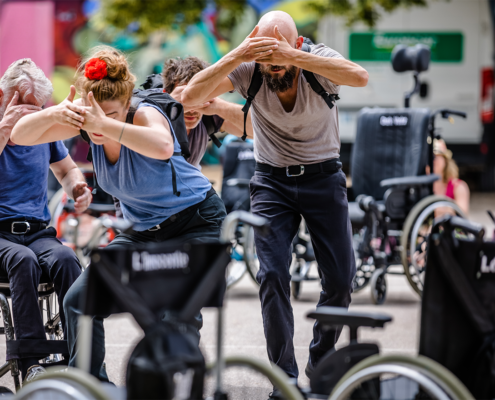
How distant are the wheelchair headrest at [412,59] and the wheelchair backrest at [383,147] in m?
0.45

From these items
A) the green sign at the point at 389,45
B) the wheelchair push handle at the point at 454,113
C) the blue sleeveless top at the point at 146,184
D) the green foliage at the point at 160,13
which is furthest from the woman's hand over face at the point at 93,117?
the green foliage at the point at 160,13

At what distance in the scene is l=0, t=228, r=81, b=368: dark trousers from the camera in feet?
11.1

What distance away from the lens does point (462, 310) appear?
246 centimetres

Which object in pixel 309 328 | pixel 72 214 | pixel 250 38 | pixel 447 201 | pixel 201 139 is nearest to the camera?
pixel 250 38

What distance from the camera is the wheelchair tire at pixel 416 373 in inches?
84.6

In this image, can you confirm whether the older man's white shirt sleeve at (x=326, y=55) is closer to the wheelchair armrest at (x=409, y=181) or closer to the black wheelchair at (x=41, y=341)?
the black wheelchair at (x=41, y=341)

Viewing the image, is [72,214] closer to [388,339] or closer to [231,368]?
[388,339]

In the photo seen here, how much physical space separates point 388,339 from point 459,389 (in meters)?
2.81

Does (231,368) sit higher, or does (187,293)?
(187,293)

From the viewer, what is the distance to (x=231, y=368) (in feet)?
8.20

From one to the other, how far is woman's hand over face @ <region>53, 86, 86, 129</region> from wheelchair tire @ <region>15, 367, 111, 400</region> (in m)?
1.04

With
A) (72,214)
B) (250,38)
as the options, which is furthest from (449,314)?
(72,214)

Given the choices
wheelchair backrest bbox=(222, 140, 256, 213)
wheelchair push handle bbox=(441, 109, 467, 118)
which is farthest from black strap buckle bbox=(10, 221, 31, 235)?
wheelchair push handle bbox=(441, 109, 467, 118)

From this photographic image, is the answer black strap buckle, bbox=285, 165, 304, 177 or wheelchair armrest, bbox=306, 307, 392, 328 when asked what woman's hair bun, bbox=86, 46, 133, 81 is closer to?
black strap buckle, bbox=285, 165, 304, 177
